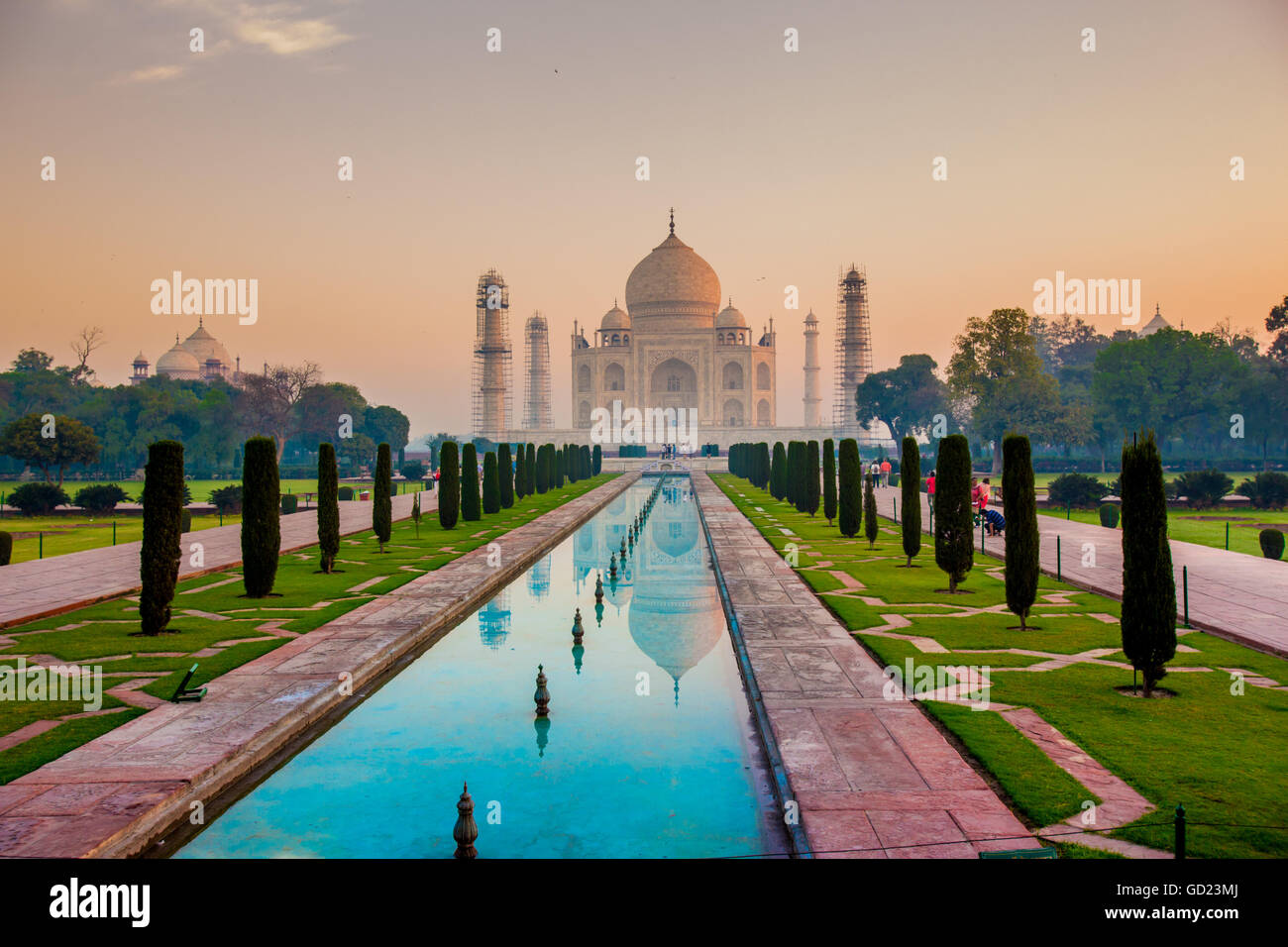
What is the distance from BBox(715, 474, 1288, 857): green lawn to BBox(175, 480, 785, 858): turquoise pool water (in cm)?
169

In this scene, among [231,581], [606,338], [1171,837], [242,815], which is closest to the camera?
[1171,837]

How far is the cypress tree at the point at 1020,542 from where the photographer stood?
1034 cm

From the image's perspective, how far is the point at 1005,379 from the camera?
45.8m

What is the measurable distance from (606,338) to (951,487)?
7040cm

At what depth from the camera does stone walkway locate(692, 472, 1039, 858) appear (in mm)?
5161

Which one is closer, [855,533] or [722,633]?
[722,633]

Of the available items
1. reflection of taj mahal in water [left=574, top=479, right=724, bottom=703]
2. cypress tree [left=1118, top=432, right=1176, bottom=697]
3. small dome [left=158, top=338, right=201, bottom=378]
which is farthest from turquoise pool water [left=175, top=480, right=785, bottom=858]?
small dome [left=158, top=338, right=201, bottom=378]

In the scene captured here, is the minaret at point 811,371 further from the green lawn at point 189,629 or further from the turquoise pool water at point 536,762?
the turquoise pool water at point 536,762

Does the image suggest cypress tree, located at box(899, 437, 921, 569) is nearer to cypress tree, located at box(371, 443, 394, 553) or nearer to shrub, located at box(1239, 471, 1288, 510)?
cypress tree, located at box(371, 443, 394, 553)

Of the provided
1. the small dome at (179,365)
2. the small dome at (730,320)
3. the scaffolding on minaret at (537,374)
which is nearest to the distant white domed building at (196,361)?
the small dome at (179,365)

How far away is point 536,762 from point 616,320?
250 feet
